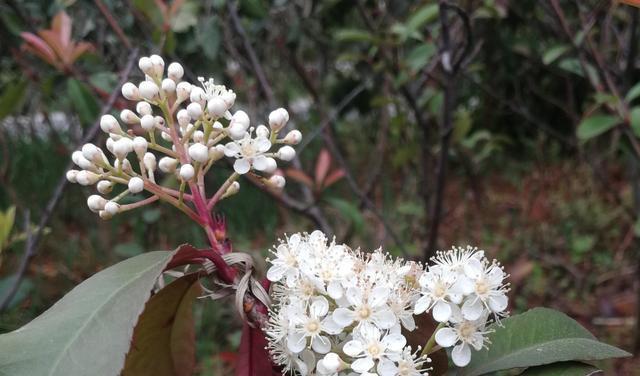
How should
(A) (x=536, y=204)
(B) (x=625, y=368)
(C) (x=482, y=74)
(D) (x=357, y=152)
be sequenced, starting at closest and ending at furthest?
(B) (x=625, y=368) → (C) (x=482, y=74) → (A) (x=536, y=204) → (D) (x=357, y=152)

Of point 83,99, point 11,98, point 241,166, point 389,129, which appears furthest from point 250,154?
point 389,129

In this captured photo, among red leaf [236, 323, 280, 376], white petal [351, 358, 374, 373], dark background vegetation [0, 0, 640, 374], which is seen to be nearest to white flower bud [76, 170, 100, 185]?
red leaf [236, 323, 280, 376]

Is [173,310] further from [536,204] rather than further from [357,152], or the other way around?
[357,152]

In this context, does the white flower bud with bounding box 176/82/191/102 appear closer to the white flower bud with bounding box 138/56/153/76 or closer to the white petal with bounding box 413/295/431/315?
the white flower bud with bounding box 138/56/153/76

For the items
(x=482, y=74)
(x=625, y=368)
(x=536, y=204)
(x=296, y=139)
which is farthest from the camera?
(x=536, y=204)

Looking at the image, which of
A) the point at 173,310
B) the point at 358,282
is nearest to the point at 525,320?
the point at 358,282

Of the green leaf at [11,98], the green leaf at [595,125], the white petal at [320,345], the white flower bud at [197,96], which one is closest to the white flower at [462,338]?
the white petal at [320,345]
